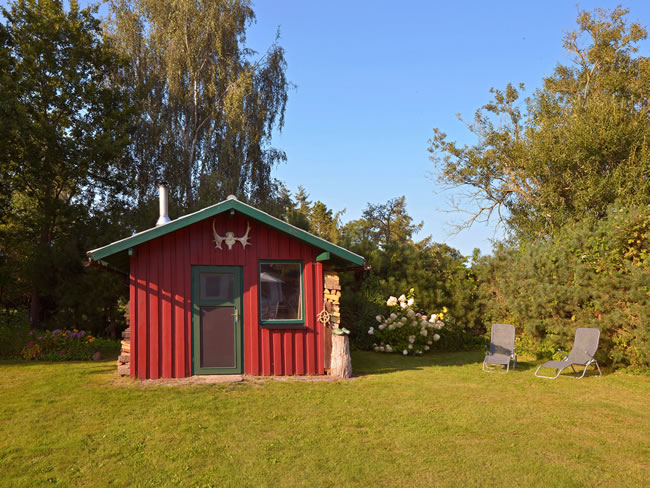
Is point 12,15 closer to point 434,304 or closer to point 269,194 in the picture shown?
point 269,194

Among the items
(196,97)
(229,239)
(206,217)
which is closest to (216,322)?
(229,239)

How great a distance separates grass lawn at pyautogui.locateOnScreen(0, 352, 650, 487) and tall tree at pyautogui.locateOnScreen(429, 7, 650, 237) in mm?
7921

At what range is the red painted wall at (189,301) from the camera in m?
8.91

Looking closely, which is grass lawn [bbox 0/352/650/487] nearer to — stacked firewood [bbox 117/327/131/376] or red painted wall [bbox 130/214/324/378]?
stacked firewood [bbox 117/327/131/376]

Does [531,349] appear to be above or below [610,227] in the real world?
below

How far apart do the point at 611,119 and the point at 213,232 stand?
11.9 meters

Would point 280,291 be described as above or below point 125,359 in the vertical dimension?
above

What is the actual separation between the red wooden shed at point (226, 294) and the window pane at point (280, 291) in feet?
0.06

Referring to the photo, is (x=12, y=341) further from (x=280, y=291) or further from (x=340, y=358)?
(x=340, y=358)

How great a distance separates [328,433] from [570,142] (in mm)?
12756

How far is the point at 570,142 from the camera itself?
15.1m

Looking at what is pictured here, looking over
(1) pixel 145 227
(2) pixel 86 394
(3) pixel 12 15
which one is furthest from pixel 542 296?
(3) pixel 12 15

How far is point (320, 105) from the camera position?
1360cm

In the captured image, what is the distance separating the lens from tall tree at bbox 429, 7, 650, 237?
14758mm
